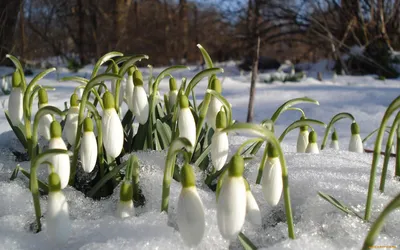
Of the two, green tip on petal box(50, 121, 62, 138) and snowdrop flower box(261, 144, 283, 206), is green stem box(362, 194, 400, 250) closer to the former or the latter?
snowdrop flower box(261, 144, 283, 206)

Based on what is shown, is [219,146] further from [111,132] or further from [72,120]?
[72,120]

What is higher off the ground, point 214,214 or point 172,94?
point 172,94

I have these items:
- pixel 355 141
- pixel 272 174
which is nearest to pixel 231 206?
pixel 272 174

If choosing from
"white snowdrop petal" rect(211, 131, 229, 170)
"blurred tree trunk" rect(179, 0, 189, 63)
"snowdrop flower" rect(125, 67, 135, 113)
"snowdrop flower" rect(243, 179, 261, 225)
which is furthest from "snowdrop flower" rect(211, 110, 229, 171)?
"blurred tree trunk" rect(179, 0, 189, 63)

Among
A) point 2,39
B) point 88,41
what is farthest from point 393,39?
point 88,41

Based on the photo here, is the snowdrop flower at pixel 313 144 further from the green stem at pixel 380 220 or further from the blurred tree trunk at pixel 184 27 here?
the blurred tree trunk at pixel 184 27

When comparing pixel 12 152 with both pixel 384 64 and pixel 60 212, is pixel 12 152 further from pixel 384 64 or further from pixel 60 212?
pixel 384 64

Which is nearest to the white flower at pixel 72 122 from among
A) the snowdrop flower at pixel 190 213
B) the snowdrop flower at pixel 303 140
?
the snowdrop flower at pixel 190 213
